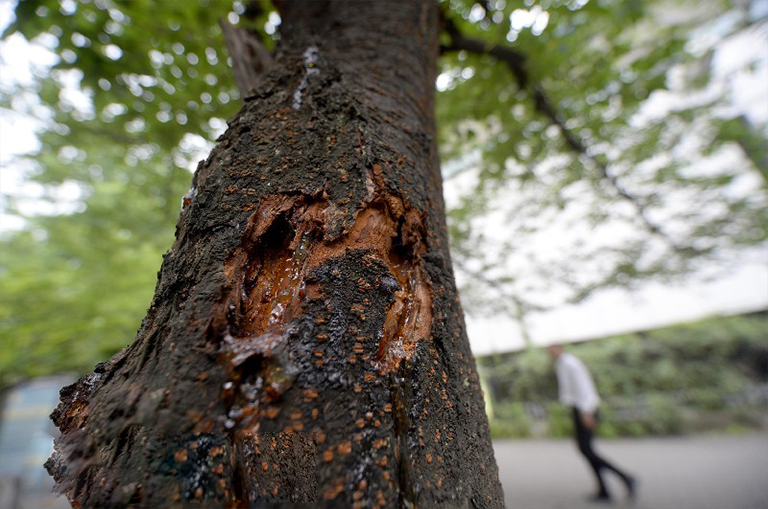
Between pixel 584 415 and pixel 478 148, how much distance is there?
11.6ft

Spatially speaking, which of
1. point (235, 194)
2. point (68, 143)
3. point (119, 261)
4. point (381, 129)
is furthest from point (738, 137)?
point (119, 261)

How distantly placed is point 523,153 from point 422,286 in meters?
4.24

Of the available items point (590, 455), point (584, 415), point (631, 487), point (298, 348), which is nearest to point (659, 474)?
point (631, 487)

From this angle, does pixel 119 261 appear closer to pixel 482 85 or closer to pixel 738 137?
pixel 482 85

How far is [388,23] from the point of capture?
1.61 metres

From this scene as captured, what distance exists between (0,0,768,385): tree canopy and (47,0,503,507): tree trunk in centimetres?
209

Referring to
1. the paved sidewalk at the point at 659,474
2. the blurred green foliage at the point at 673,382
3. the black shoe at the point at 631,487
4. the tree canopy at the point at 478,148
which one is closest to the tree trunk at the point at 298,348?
the tree canopy at the point at 478,148

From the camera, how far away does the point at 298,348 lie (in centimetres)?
67

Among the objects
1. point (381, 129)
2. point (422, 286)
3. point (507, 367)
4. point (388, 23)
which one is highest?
point (388, 23)

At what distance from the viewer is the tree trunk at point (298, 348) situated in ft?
1.96

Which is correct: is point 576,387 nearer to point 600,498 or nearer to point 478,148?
point 600,498

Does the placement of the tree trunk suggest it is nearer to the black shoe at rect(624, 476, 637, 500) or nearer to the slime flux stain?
the slime flux stain

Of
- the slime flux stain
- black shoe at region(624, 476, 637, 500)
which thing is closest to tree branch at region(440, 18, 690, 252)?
the slime flux stain

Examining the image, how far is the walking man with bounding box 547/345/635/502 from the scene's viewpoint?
4.28 meters
